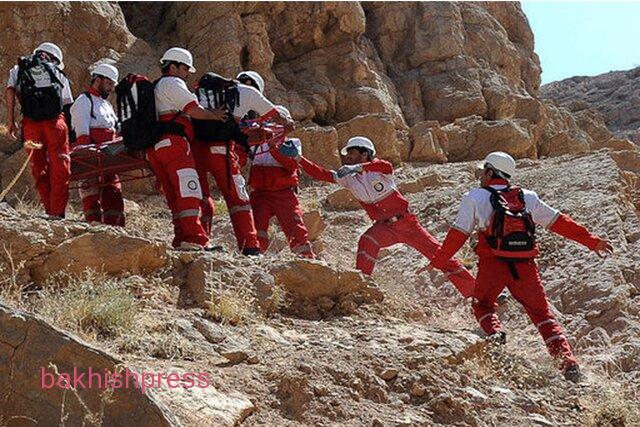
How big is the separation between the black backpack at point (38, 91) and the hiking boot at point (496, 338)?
416 cm

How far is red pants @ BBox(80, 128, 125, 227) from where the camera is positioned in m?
7.95

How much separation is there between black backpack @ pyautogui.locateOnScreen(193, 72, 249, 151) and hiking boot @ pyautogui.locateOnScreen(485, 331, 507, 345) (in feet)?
8.89

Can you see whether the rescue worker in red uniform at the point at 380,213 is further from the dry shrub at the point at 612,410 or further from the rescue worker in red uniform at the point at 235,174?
the dry shrub at the point at 612,410

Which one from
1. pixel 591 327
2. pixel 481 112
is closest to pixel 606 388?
pixel 591 327

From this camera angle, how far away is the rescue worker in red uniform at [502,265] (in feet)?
21.7

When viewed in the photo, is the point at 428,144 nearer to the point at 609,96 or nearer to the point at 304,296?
the point at 304,296

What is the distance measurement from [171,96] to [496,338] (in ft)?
10.5

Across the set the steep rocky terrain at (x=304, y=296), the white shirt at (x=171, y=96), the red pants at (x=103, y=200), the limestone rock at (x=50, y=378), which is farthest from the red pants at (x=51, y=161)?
the limestone rock at (x=50, y=378)

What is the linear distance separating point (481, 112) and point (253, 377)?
15364mm

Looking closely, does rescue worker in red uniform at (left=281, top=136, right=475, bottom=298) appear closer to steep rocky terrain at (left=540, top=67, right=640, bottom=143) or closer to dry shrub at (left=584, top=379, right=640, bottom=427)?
dry shrub at (left=584, top=379, right=640, bottom=427)

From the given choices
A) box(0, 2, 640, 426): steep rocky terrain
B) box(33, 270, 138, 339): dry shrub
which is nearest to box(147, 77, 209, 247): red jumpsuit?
box(0, 2, 640, 426): steep rocky terrain

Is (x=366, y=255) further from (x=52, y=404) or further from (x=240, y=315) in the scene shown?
(x=52, y=404)

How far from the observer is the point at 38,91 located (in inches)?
292

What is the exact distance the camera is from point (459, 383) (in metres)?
5.32
